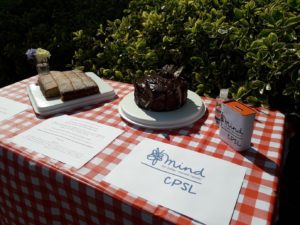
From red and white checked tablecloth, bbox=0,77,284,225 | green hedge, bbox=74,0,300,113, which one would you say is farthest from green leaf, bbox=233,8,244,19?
red and white checked tablecloth, bbox=0,77,284,225

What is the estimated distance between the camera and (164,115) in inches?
46.1

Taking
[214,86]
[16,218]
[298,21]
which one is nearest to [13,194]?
[16,218]

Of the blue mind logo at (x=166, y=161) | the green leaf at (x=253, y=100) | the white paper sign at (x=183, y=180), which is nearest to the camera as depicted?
the white paper sign at (x=183, y=180)

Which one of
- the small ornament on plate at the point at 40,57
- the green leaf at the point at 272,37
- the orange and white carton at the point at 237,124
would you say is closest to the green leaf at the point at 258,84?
the green leaf at the point at 272,37

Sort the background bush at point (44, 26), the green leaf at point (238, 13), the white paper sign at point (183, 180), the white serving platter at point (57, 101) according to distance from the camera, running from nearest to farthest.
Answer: the white paper sign at point (183, 180), the white serving platter at point (57, 101), the green leaf at point (238, 13), the background bush at point (44, 26)

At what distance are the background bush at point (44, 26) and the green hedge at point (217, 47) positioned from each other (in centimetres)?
44

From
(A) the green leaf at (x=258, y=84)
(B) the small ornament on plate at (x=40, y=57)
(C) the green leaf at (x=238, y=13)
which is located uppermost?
(C) the green leaf at (x=238, y=13)

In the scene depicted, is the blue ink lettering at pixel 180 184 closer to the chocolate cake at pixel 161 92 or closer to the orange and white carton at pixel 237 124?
the orange and white carton at pixel 237 124

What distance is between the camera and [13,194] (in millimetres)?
1176

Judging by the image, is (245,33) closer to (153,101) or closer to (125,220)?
(153,101)

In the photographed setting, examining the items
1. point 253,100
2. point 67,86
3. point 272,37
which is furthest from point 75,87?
point 272,37

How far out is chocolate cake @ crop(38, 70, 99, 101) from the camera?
131cm

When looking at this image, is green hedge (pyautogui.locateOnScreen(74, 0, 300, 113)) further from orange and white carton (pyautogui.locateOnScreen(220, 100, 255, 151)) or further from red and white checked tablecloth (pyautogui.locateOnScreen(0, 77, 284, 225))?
orange and white carton (pyautogui.locateOnScreen(220, 100, 255, 151))

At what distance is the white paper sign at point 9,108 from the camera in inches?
49.7
